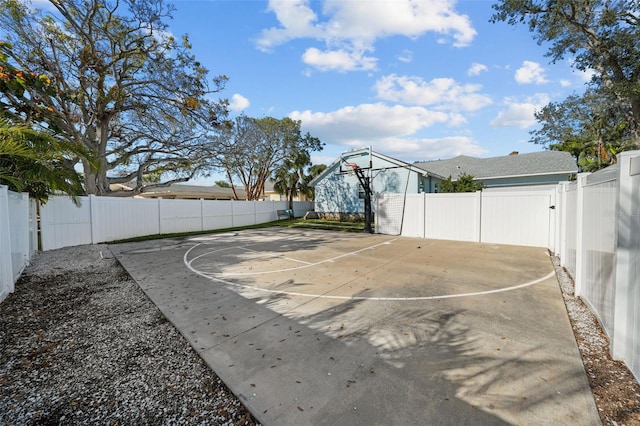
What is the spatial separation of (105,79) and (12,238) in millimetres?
10459

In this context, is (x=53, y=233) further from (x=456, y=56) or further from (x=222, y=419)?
(x=456, y=56)

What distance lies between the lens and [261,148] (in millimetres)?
24250

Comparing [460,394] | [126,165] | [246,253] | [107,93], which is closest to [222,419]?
[460,394]

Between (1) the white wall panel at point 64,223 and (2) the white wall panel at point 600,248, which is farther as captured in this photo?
(1) the white wall panel at point 64,223

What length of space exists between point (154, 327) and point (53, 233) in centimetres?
957

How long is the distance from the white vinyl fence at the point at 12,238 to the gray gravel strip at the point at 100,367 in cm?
40

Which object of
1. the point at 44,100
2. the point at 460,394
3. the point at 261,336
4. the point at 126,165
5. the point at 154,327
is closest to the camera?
the point at 460,394

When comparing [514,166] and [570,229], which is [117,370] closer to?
[570,229]

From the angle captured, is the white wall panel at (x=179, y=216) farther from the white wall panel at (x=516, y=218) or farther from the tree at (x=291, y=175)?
the white wall panel at (x=516, y=218)

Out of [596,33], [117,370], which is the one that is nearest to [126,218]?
[117,370]

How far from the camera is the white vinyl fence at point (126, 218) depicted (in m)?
10.1

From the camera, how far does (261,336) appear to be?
11.7ft

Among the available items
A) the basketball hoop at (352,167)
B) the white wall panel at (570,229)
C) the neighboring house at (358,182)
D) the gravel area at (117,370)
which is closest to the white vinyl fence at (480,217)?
the basketball hoop at (352,167)

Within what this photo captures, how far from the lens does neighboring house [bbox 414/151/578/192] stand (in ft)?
59.1
